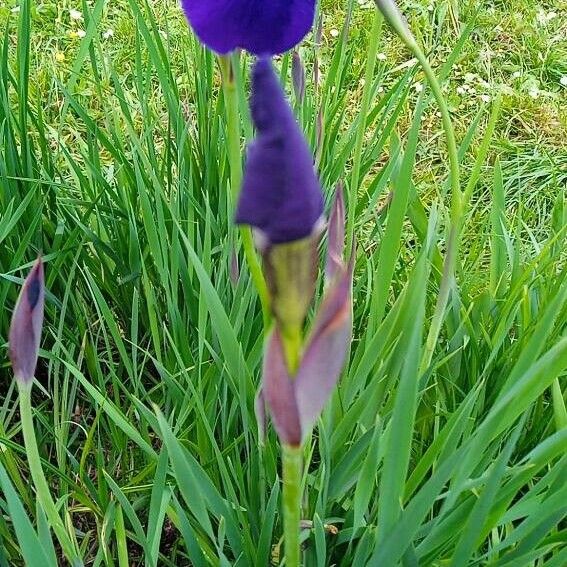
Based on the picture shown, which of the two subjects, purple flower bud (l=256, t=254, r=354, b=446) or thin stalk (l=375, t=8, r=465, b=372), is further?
thin stalk (l=375, t=8, r=465, b=372)

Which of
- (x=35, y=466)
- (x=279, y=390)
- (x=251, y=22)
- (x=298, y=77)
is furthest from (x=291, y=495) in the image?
(x=298, y=77)

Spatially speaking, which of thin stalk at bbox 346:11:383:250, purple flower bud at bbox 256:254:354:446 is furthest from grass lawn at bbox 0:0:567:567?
purple flower bud at bbox 256:254:354:446

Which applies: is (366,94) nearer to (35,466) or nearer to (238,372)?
(238,372)

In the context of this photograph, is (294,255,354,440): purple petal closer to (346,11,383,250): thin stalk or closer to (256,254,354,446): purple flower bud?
(256,254,354,446): purple flower bud

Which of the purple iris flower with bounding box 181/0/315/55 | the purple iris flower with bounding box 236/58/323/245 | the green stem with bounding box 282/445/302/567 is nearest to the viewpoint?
the purple iris flower with bounding box 236/58/323/245

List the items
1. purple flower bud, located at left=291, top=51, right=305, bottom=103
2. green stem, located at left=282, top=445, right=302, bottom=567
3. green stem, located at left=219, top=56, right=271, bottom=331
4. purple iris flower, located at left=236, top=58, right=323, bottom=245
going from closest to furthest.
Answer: purple iris flower, located at left=236, top=58, right=323, bottom=245 → green stem, located at left=282, top=445, right=302, bottom=567 → green stem, located at left=219, top=56, right=271, bottom=331 → purple flower bud, located at left=291, top=51, right=305, bottom=103

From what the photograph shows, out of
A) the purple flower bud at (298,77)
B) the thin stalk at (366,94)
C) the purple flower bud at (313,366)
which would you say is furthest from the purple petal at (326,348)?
the purple flower bud at (298,77)

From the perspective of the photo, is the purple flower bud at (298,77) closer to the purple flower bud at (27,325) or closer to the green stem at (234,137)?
the green stem at (234,137)
